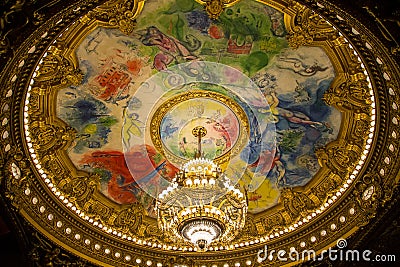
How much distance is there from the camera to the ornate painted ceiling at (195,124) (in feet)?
41.1

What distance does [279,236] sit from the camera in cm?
1503

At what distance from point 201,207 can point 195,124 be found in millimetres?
2537

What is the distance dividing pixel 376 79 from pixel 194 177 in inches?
151

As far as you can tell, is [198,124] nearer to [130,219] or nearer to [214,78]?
[214,78]

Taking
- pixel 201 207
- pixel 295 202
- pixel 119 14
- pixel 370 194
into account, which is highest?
pixel 119 14

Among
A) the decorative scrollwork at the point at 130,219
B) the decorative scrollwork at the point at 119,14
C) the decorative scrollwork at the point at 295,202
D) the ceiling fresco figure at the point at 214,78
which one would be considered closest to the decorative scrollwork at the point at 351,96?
the ceiling fresco figure at the point at 214,78

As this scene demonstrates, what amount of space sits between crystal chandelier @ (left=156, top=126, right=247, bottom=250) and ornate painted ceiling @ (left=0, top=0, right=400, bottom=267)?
1465 millimetres

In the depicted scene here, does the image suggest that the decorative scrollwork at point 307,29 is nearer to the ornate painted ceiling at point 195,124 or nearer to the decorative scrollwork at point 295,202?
the ornate painted ceiling at point 195,124

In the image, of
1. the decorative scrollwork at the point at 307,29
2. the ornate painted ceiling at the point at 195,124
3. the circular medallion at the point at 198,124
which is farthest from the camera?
the circular medallion at the point at 198,124

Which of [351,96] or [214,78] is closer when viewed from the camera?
[351,96]

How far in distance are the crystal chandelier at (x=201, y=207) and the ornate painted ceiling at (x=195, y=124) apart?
4.81 feet

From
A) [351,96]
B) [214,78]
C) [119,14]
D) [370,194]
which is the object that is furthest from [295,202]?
[119,14]

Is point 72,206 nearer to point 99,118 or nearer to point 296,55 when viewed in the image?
point 99,118

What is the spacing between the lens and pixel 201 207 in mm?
12766
